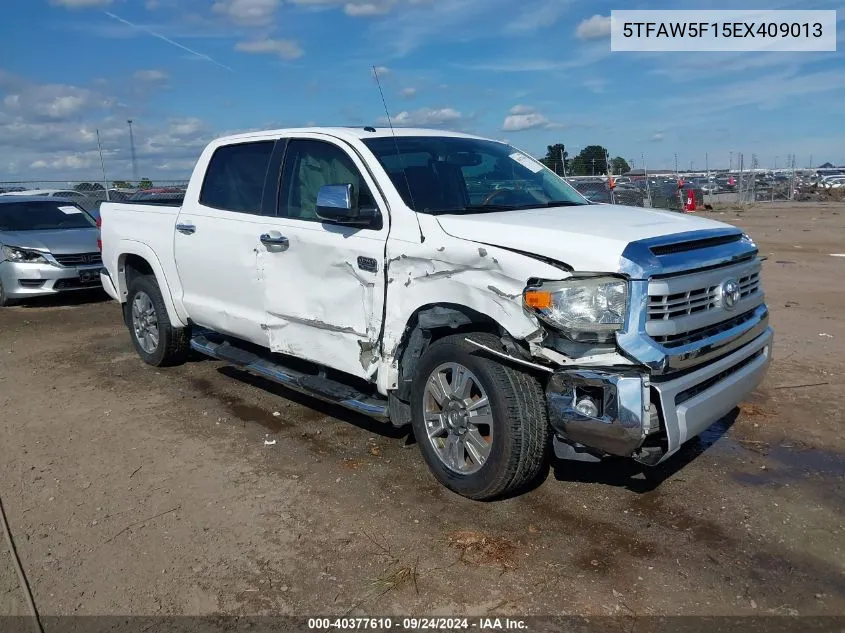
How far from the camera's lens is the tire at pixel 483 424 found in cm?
366

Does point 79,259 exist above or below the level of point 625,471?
above

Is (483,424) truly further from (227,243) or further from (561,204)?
(227,243)

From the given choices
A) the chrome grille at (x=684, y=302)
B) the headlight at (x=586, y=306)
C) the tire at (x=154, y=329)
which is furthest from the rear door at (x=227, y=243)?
the chrome grille at (x=684, y=302)

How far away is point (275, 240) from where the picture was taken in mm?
4918

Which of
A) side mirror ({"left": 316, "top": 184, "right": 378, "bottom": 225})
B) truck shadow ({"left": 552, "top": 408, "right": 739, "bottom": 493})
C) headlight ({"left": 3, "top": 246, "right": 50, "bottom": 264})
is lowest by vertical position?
truck shadow ({"left": 552, "top": 408, "right": 739, "bottom": 493})

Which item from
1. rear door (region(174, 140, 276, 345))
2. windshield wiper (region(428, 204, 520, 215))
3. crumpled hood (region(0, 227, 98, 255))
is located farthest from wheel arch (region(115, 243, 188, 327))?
crumpled hood (region(0, 227, 98, 255))

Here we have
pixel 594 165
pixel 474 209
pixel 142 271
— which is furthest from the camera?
pixel 594 165

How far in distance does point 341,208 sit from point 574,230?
1.37 meters

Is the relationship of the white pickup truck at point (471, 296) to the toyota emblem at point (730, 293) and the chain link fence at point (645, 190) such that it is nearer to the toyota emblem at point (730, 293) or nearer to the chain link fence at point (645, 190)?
the toyota emblem at point (730, 293)

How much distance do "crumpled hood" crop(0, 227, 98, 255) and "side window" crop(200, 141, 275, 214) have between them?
555 centimetres

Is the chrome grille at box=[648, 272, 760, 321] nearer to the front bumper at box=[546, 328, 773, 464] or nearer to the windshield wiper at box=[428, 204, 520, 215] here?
the front bumper at box=[546, 328, 773, 464]

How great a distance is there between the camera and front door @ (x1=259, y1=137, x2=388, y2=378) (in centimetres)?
438

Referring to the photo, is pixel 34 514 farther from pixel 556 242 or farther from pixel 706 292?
pixel 706 292

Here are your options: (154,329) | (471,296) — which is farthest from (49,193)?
(471,296)
